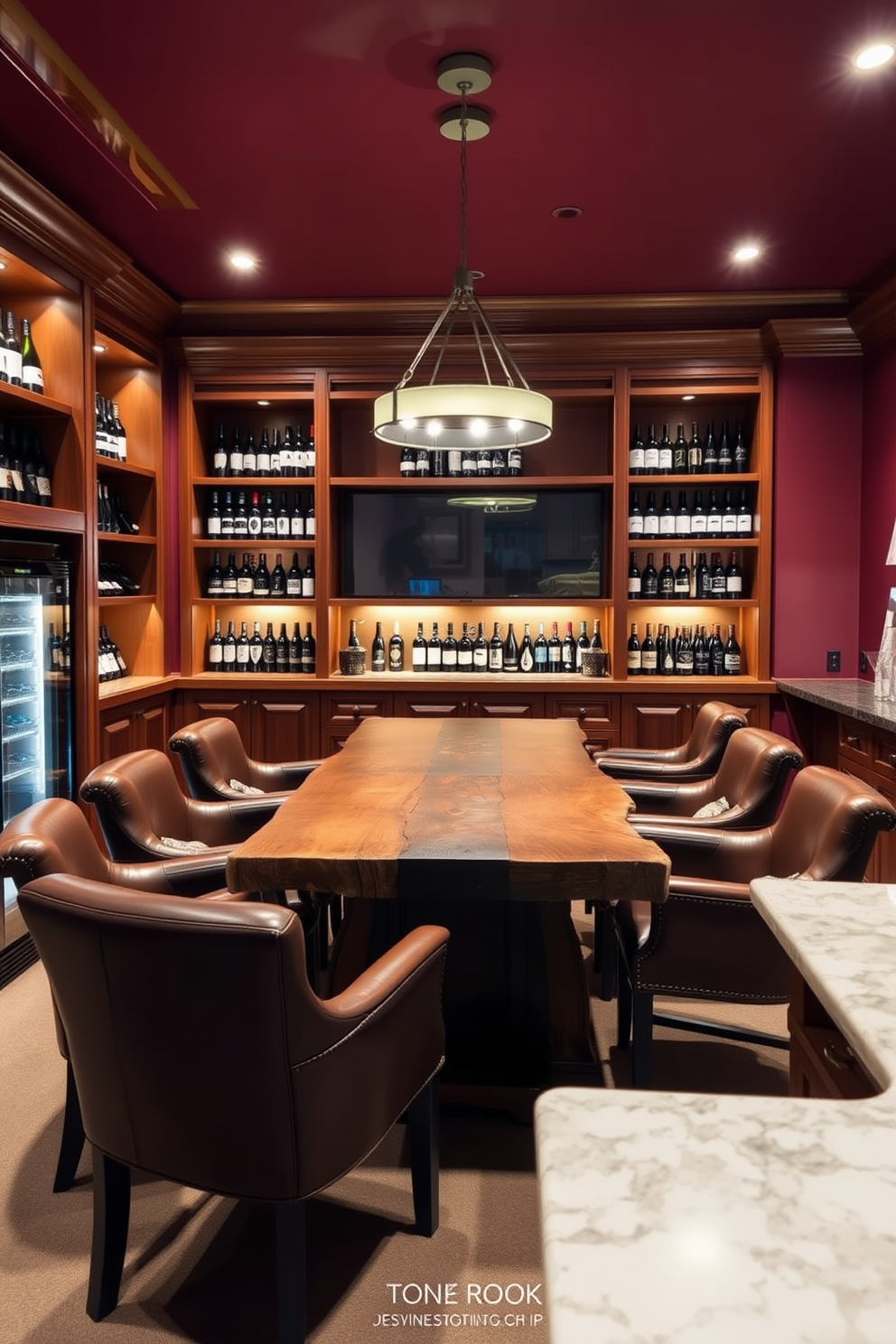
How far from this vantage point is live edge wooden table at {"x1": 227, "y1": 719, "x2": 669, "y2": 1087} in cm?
209

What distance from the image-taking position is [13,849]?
1879 mm

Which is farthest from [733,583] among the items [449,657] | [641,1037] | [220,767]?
[641,1037]

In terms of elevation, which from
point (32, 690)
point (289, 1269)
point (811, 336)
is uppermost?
point (811, 336)

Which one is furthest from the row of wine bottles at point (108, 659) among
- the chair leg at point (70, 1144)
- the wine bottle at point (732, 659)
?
the wine bottle at point (732, 659)

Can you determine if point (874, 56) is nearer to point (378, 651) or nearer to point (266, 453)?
point (266, 453)

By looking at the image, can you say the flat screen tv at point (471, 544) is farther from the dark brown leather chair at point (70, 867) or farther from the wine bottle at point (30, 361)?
the dark brown leather chair at point (70, 867)

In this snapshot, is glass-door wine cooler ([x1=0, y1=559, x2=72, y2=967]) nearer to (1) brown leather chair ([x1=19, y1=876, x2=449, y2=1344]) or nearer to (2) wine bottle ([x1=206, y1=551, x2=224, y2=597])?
(2) wine bottle ([x1=206, y1=551, x2=224, y2=597])

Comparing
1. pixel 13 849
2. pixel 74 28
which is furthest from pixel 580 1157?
pixel 74 28

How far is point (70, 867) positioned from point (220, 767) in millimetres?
1457

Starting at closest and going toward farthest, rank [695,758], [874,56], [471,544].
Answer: [874,56]
[695,758]
[471,544]

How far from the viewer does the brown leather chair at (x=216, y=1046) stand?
1.50m

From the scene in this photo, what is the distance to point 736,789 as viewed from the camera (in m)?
3.18

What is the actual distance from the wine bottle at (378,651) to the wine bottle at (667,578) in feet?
5.34

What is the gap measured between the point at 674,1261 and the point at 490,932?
1.97 m
